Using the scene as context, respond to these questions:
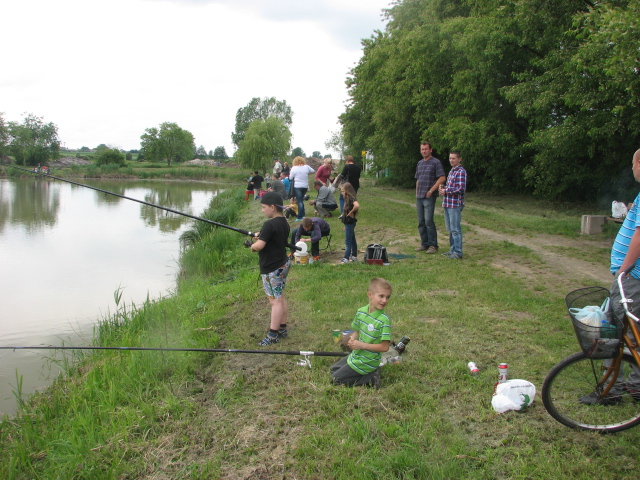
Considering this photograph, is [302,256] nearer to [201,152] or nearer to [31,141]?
[31,141]

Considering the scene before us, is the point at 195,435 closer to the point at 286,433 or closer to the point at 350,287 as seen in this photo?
the point at 286,433

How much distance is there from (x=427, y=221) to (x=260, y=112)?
102545 millimetres

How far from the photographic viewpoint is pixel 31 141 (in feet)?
202

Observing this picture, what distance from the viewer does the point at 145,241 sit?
17062 mm

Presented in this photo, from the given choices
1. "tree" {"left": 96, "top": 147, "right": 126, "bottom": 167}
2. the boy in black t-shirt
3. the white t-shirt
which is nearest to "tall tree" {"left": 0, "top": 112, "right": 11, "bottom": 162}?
"tree" {"left": 96, "top": 147, "right": 126, "bottom": 167}

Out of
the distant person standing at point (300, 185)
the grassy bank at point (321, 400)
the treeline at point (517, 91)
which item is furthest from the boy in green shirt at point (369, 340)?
the distant person standing at point (300, 185)

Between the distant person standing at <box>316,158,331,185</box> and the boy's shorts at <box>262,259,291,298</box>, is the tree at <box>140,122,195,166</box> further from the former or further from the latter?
the boy's shorts at <box>262,259,291,298</box>

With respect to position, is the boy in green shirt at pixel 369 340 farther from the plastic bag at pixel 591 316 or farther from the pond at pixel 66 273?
the pond at pixel 66 273

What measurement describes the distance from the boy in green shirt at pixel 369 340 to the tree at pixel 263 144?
4838cm

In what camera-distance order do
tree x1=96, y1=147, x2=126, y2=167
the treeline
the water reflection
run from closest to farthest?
1. the treeline
2. the water reflection
3. tree x1=96, y1=147, x2=126, y2=167

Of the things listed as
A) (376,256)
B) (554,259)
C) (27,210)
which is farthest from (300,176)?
(27,210)

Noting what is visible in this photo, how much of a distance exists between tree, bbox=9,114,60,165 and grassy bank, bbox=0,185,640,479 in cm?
6213

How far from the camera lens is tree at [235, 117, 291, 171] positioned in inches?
2028

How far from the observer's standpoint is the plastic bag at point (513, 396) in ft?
12.1
